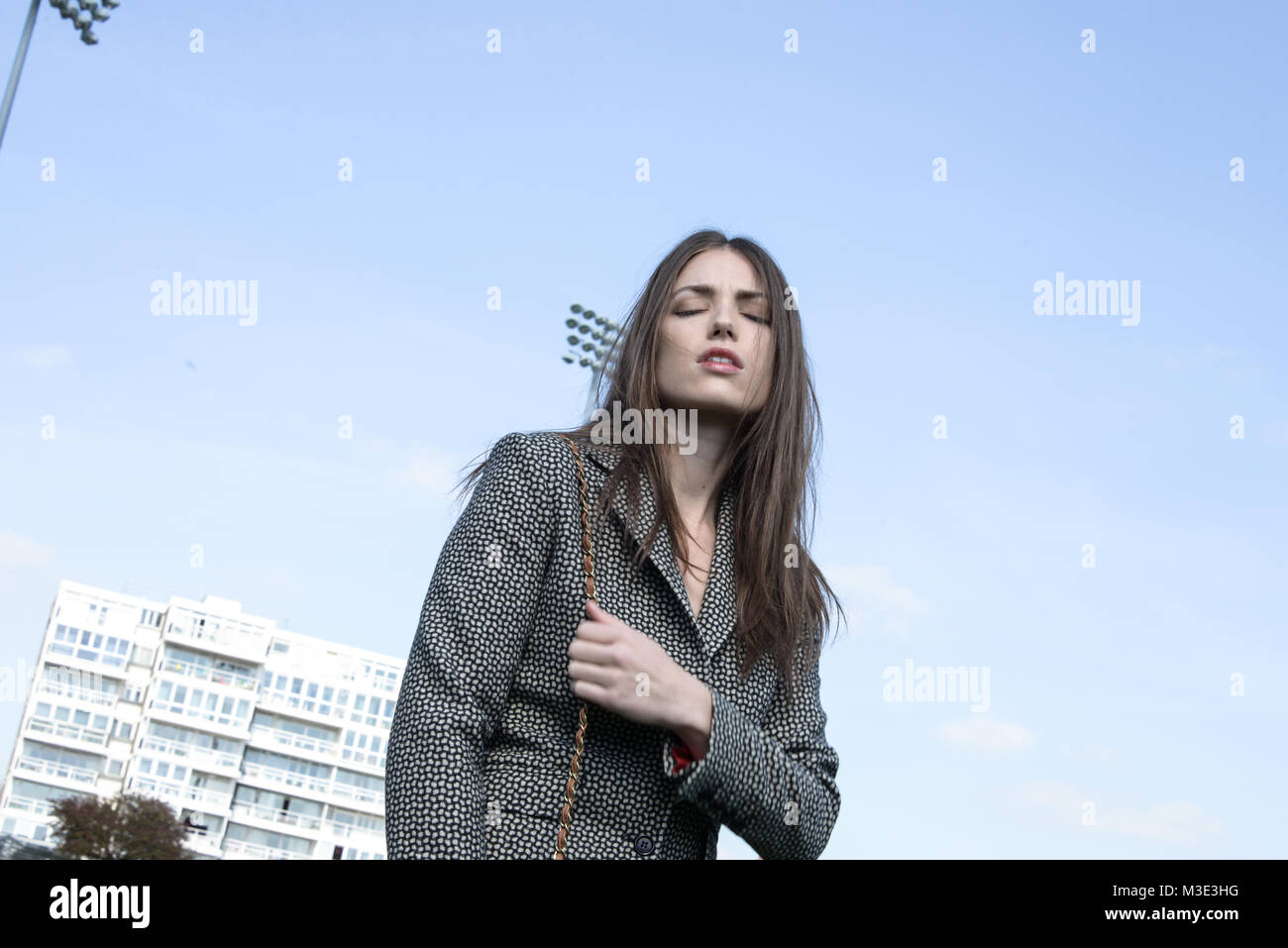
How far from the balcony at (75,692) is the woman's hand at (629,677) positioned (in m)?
92.0

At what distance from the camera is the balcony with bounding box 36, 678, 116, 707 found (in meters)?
86.1

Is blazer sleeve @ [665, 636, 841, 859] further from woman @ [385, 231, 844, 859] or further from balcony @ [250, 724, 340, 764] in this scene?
balcony @ [250, 724, 340, 764]

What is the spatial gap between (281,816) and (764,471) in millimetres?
90589

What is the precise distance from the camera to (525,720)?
246 centimetres

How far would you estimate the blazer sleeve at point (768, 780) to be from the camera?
2400 mm

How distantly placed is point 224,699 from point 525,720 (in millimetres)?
90047

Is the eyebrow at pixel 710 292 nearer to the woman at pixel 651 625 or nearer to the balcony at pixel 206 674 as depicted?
the woman at pixel 651 625

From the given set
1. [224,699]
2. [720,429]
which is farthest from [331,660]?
[720,429]

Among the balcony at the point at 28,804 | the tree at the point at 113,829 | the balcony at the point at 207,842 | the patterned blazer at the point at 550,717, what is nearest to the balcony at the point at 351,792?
the balcony at the point at 207,842

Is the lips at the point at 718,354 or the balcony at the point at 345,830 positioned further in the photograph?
the balcony at the point at 345,830

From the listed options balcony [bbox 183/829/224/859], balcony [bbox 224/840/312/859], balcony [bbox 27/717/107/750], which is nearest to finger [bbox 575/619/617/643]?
balcony [bbox 183/829/224/859]

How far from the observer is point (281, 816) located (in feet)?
287

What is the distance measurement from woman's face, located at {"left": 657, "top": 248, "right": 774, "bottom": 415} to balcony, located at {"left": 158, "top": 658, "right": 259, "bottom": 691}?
8983cm
